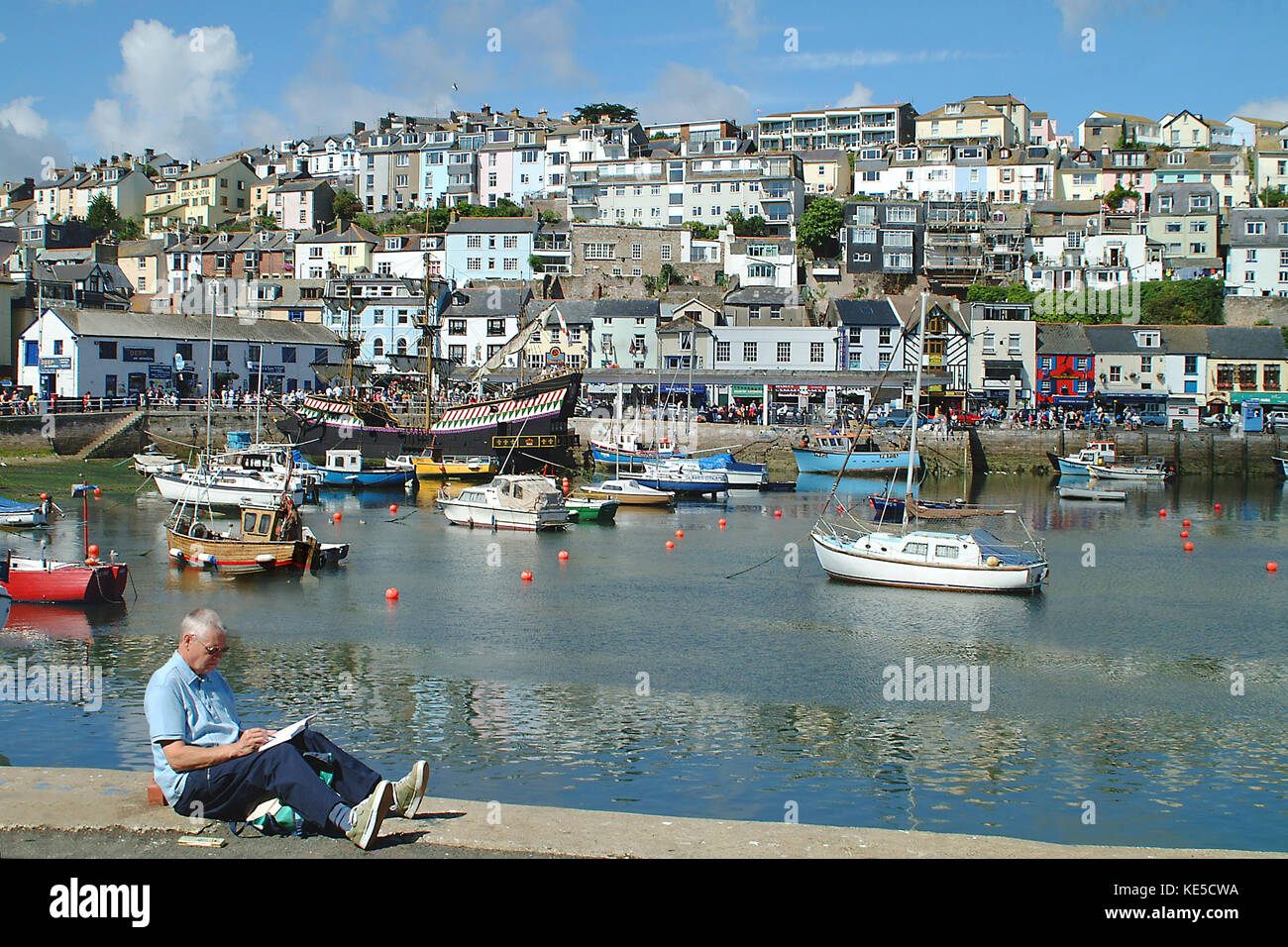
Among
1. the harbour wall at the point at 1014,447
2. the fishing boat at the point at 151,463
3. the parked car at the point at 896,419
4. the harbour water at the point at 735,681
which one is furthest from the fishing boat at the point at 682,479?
the parked car at the point at 896,419

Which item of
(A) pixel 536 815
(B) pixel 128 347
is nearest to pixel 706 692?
(A) pixel 536 815

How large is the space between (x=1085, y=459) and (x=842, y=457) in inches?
569

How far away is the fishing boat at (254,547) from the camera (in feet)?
103

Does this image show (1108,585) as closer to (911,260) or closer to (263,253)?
(911,260)

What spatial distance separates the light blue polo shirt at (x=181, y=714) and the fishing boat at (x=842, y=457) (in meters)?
60.0

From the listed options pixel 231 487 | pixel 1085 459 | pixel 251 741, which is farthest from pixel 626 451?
pixel 251 741

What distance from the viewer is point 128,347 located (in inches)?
2815

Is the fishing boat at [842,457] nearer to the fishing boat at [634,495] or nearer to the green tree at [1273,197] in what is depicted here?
the fishing boat at [634,495]

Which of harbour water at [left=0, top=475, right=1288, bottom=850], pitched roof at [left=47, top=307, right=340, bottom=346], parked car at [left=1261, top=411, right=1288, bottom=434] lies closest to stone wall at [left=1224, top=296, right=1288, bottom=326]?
parked car at [left=1261, top=411, right=1288, bottom=434]

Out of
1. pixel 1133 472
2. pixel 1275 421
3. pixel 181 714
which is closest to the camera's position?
pixel 181 714

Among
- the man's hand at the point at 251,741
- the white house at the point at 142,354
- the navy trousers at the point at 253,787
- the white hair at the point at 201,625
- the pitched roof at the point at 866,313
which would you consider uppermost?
the pitched roof at the point at 866,313

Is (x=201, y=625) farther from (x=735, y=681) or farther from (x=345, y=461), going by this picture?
(x=345, y=461)

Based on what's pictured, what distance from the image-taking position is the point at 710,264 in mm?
101250
